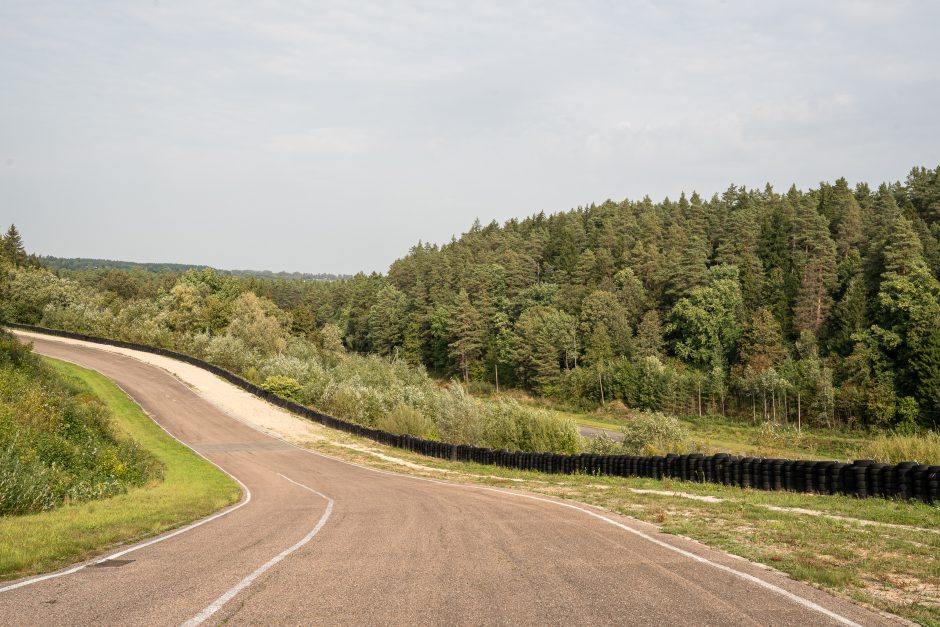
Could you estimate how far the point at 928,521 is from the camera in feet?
40.7

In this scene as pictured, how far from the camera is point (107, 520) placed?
1420 centimetres

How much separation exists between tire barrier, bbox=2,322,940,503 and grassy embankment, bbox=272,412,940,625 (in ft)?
1.80

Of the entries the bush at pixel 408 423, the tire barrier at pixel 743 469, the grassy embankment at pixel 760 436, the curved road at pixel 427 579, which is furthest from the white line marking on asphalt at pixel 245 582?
the bush at pixel 408 423

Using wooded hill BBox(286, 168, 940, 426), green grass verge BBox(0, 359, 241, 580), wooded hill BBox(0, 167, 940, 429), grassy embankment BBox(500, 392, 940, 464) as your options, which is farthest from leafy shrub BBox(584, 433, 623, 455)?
wooded hill BBox(286, 168, 940, 426)

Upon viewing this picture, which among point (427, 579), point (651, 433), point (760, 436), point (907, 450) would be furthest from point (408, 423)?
point (760, 436)

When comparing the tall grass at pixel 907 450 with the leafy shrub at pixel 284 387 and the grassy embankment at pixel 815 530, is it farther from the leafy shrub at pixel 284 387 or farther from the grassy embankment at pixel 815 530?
the leafy shrub at pixel 284 387

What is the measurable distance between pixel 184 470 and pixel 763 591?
29260 mm

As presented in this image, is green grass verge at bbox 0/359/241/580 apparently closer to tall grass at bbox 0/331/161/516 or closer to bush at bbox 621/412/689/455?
tall grass at bbox 0/331/161/516

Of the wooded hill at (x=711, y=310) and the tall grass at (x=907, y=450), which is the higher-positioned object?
the wooded hill at (x=711, y=310)

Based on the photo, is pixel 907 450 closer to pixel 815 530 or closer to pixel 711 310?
pixel 815 530

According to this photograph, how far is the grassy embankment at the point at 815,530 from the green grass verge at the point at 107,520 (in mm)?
10303

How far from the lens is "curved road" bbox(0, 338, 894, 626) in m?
6.86

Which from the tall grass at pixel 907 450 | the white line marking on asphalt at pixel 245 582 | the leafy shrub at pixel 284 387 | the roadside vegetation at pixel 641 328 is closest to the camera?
the white line marking on asphalt at pixel 245 582

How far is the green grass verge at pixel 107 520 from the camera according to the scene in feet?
32.8
